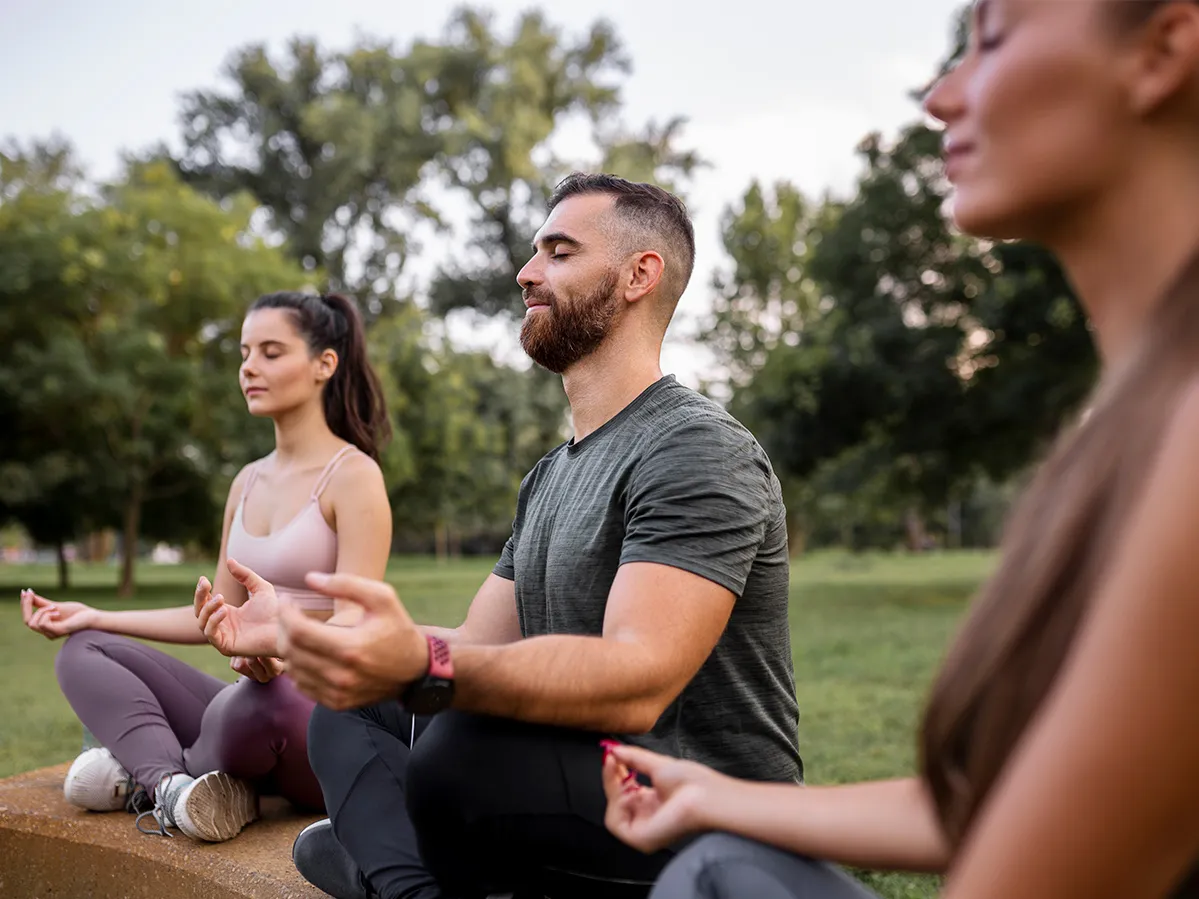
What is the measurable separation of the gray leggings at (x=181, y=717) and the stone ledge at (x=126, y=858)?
0.17 m

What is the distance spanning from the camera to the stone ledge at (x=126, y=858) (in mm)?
2762

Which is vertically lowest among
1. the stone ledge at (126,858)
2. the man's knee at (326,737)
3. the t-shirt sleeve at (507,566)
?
the stone ledge at (126,858)

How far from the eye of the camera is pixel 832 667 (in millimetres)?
10305

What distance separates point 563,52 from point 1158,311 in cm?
3169

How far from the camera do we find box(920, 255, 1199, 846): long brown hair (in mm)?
860

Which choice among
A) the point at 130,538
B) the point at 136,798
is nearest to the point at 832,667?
the point at 136,798

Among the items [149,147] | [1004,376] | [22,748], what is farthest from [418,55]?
[22,748]

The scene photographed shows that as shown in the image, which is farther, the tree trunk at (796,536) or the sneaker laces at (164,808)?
the tree trunk at (796,536)

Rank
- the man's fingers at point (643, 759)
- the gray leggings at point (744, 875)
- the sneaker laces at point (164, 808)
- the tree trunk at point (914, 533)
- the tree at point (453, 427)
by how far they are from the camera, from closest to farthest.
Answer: the gray leggings at point (744, 875) < the man's fingers at point (643, 759) < the sneaker laces at point (164, 808) < the tree at point (453, 427) < the tree trunk at point (914, 533)

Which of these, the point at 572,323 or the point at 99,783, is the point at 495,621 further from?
the point at 99,783

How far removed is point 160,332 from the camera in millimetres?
19625

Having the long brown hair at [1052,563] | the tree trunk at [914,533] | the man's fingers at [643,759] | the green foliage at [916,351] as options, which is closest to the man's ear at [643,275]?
the man's fingers at [643,759]

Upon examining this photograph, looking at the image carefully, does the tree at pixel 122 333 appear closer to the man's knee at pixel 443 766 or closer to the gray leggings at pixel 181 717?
the gray leggings at pixel 181 717

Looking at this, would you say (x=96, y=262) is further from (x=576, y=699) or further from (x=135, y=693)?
(x=576, y=699)
